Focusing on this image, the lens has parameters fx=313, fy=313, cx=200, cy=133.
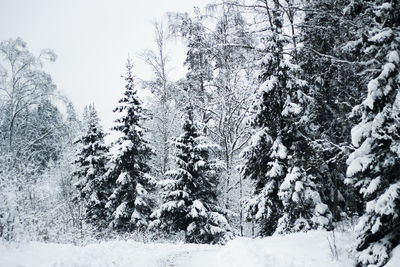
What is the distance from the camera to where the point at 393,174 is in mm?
6035

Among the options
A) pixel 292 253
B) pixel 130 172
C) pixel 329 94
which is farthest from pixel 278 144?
pixel 130 172

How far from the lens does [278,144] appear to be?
11867 millimetres

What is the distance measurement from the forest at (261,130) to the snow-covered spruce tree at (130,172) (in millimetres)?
82

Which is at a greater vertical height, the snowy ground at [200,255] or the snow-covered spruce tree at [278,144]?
the snow-covered spruce tree at [278,144]

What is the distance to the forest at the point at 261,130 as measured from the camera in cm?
611

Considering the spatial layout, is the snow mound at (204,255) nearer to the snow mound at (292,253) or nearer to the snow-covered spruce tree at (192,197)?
the snow mound at (292,253)

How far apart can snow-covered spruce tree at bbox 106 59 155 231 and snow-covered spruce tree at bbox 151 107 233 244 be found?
6.15 feet

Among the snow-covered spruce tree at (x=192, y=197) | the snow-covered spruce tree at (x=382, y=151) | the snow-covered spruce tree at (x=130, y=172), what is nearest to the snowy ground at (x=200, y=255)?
the snow-covered spruce tree at (x=382, y=151)

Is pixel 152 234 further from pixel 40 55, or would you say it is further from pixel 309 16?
pixel 40 55

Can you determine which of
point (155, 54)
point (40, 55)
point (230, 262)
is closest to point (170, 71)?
point (155, 54)

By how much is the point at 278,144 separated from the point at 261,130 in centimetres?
98

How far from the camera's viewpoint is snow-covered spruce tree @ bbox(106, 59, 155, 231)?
A: 18609mm

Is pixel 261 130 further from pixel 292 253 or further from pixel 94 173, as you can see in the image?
pixel 94 173

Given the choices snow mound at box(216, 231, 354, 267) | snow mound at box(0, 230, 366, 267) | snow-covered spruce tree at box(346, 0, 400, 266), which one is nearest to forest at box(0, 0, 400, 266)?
snow-covered spruce tree at box(346, 0, 400, 266)
